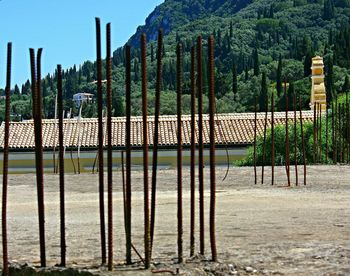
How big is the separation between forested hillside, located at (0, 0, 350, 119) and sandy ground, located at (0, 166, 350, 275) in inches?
1976

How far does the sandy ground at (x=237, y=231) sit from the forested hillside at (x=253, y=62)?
50.2 m

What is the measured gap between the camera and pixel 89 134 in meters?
43.6

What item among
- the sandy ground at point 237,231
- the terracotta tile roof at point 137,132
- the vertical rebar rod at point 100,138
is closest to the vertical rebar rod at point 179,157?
the sandy ground at point 237,231

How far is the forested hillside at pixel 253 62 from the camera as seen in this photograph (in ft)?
283

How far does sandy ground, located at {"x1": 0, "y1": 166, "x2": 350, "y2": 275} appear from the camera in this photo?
751 centimetres

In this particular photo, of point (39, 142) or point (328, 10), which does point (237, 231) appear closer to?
point (39, 142)

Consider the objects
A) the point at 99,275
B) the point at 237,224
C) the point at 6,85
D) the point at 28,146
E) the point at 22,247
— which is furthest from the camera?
the point at 28,146

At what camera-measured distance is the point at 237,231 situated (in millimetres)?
10133

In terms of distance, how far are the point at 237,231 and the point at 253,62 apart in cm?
13018

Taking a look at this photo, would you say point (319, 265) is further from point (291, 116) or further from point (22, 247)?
point (291, 116)

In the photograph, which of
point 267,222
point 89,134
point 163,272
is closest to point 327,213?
point 267,222

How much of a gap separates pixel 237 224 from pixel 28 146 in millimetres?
33556

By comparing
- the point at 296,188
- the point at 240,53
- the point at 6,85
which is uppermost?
the point at 240,53

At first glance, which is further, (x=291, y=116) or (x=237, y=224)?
(x=291, y=116)
